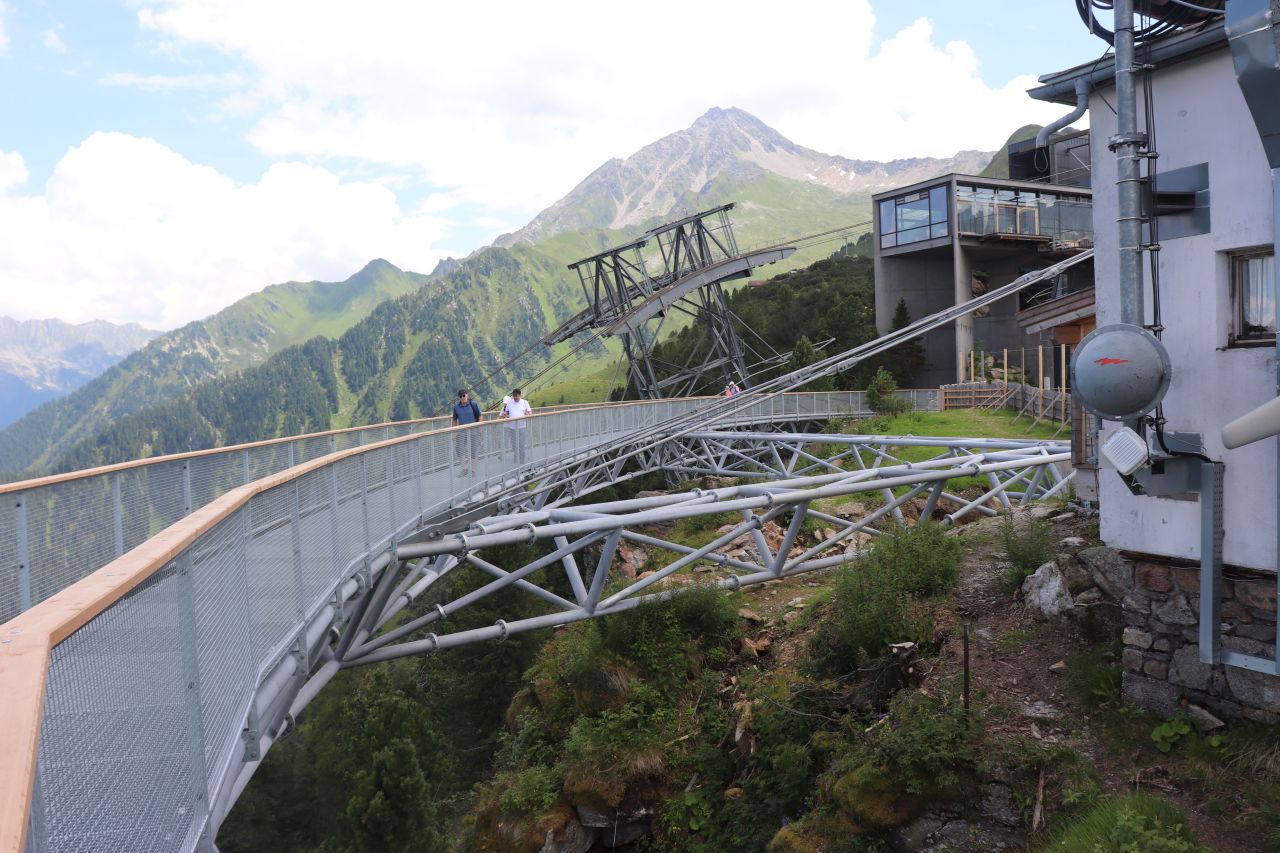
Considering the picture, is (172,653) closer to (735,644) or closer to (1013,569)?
(1013,569)

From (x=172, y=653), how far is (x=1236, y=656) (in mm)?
7268

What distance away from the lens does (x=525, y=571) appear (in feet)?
32.3

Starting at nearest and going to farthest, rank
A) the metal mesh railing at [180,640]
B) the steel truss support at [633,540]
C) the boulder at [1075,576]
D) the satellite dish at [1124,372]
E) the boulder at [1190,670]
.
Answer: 1. the metal mesh railing at [180,640]
2. the satellite dish at [1124,372]
3. the boulder at [1190,670]
4. the boulder at [1075,576]
5. the steel truss support at [633,540]

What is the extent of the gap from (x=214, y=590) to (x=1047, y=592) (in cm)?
818

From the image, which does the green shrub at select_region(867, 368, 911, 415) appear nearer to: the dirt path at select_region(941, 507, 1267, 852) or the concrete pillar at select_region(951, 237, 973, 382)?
the concrete pillar at select_region(951, 237, 973, 382)

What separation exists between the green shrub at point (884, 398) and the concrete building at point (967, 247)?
485cm

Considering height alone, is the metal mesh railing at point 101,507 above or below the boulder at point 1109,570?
above

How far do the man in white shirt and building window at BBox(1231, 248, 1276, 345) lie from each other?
1224cm

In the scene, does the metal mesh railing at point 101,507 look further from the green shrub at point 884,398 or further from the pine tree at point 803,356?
the pine tree at point 803,356

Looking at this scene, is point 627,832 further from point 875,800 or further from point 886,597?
point 875,800

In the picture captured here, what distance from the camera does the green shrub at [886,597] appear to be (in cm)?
1024

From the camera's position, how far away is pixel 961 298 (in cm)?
3994

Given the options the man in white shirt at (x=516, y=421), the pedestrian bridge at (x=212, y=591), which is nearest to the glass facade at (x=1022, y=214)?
the pedestrian bridge at (x=212, y=591)

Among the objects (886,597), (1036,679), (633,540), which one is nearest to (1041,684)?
(1036,679)
